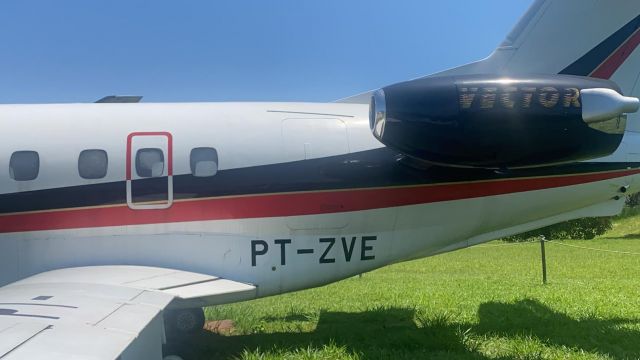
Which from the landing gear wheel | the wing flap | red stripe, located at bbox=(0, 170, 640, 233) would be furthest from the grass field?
the wing flap

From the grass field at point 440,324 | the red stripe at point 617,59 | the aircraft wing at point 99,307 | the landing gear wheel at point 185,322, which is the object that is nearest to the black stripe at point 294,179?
the aircraft wing at point 99,307

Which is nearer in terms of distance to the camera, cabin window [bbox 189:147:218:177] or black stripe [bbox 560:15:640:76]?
cabin window [bbox 189:147:218:177]

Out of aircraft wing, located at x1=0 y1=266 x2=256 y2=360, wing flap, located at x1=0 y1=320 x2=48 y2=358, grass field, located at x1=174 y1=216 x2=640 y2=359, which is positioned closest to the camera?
wing flap, located at x1=0 y1=320 x2=48 y2=358

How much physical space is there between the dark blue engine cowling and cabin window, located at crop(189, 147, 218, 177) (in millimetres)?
2130

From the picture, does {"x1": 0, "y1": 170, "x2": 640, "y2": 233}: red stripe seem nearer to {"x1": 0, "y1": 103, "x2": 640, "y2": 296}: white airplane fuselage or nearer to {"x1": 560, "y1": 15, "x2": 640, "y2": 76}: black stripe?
{"x1": 0, "y1": 103, "x2": 640, "y2": 296}: white airplane fuselage

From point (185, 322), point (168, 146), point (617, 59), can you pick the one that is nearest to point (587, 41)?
point (617, 59)

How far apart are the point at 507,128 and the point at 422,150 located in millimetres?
873

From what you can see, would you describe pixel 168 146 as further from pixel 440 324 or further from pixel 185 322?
pixel 440 324

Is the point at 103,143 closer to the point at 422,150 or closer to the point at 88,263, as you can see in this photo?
the point at 88,263

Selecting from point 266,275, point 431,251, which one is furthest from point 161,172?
point 431,251

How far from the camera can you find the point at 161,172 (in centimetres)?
618

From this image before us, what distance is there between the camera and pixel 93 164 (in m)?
6.16

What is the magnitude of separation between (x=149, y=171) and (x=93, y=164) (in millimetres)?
662

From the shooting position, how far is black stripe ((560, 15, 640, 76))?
6.72 metres
